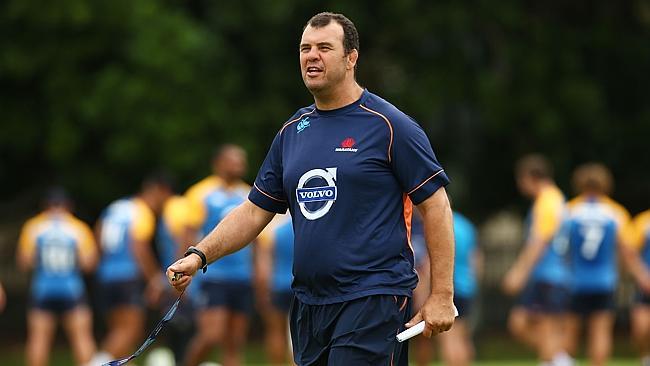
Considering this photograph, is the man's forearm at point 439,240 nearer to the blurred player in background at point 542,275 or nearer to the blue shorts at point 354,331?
the blue shorts at point 354,331

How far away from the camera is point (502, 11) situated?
25.3 meters

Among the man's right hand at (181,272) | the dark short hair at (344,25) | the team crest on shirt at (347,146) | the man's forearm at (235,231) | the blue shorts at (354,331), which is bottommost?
the blue shorts at (354,331)

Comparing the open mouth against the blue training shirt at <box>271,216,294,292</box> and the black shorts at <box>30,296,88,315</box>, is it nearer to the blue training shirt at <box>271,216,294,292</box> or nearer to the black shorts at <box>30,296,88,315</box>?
the blue training shirt at <box>271,216,294,292</box>

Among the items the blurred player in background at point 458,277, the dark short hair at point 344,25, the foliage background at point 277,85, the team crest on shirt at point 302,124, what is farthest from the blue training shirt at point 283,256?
the dark short hair at point 344,25

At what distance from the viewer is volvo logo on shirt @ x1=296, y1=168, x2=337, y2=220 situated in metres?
6.57

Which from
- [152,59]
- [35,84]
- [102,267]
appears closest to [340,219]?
[102,267]

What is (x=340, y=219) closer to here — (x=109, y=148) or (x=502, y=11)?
(x=109, y=148)

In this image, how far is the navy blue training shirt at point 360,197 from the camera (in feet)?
21.4

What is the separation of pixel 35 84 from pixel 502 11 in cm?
880

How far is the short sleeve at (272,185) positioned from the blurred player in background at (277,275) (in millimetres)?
8769

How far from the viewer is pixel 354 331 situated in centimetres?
645

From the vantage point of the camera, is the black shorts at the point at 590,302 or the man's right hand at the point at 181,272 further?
the black shorts at the point at 590,302

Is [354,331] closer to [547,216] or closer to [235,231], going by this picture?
[235,231]

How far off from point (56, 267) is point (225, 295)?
339 centimetres
